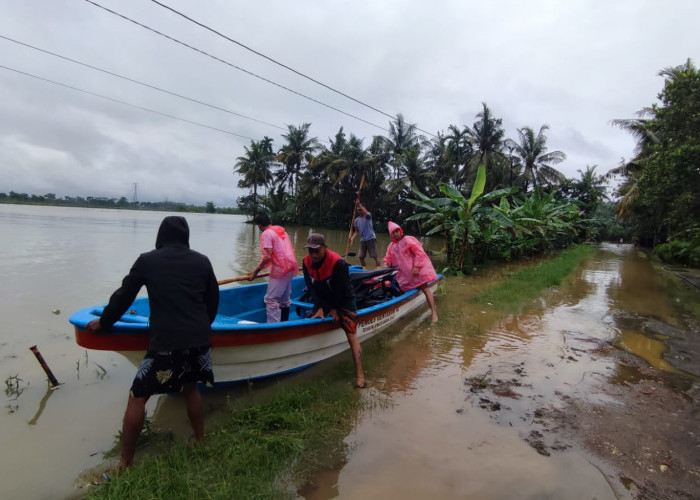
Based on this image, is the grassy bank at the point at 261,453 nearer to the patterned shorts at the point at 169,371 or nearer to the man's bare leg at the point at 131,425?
the man's bare leg at the point at 131,425

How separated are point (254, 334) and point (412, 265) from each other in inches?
146

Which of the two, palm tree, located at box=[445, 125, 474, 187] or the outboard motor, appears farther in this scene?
palm tree, located at box=[445, 125, 474, 187]

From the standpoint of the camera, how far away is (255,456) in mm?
2781

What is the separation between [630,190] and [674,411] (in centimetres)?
2567

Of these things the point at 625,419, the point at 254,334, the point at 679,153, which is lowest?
the point at 625,419

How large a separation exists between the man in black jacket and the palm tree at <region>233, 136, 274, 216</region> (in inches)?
1545

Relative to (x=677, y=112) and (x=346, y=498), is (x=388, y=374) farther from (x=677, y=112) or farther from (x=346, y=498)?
(x=677, y=112)

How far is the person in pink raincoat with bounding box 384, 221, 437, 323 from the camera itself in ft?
21.8

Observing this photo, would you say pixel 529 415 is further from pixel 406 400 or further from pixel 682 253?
pixel 682 253

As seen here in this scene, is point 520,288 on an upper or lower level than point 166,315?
lower

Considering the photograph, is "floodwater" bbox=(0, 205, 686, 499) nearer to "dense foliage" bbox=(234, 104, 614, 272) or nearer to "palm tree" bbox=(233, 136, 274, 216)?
"dense foliage" bbox=(234, 104, 614, 272)

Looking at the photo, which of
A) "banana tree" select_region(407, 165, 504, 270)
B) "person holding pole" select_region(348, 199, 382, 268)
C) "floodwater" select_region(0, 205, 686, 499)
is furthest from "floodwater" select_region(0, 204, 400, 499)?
"banana tree" select_region(407, 165, 504, 270)

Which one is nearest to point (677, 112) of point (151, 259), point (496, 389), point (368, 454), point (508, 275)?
point (508, 275)

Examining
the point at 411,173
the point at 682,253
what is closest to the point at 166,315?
the point at 682,253
